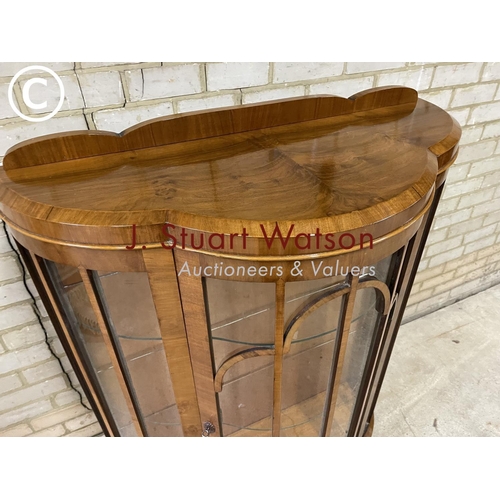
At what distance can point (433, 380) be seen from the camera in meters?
1.48

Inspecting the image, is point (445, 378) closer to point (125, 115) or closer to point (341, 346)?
point (341, 346)

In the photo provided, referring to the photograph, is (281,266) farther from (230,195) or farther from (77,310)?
(77,310)

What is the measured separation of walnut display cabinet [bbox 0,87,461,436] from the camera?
54 cm

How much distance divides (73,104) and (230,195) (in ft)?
1.33

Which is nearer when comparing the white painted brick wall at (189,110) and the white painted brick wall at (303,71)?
the white painted brick wall at (189,110)

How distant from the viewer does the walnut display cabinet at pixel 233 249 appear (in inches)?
21.1

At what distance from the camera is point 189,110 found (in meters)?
0.86

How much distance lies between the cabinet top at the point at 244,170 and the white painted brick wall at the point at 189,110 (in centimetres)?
15

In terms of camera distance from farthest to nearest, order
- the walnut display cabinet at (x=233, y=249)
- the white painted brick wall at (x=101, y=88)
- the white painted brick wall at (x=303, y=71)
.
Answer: the white painted brick wall at (x=303, y=71) → the white painted brick wall at (x=101, y=88) → the walnut display cabinet at (x=233, y=249)

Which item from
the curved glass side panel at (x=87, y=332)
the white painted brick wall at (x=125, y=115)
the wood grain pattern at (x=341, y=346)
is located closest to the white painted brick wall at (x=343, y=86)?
the white painted brick wall at (x=125, y=115)

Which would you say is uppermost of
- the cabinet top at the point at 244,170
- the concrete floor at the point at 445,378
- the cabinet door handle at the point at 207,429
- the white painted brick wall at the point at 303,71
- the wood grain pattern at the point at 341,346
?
the white painted brick wall at the point at 303,71

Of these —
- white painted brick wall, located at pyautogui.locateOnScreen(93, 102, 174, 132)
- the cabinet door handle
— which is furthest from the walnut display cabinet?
white painted brick wall, located at pyautogui.locateOnScreen(93, 102, 174, 132)

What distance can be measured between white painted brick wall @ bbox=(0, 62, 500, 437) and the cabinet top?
0.15 m

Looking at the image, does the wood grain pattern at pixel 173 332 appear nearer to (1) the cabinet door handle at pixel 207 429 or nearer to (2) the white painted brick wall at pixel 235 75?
(1) the cabinet door handle at pixel 207 429
